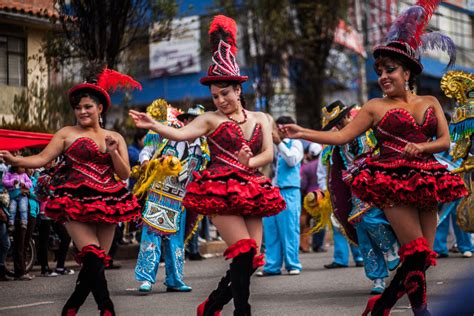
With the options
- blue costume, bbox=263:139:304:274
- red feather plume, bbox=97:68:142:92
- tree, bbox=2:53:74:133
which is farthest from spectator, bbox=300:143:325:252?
red feather plume, bbox=97:68:142:92

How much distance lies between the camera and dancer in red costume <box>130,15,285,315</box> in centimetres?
698

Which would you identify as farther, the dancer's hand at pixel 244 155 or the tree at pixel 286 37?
the tree at pixel 286 37

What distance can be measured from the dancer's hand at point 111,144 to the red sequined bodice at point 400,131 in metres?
1.97

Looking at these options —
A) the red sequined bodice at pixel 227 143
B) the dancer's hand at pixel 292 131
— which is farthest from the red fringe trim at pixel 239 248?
the dancer's hand at pixel 292 131

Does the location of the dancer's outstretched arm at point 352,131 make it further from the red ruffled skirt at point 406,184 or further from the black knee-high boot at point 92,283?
the black knee-high boot at point 92,283

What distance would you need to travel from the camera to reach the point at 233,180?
7043 mm

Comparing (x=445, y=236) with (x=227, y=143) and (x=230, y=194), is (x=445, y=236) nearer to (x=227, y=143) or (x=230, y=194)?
(x=227, y=143)

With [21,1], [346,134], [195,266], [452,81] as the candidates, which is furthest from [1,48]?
[346,134]

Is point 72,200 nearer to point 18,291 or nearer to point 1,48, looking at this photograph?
point 18,291

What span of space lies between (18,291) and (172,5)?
8.68m

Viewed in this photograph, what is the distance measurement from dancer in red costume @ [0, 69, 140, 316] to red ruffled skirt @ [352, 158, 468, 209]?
1.80m

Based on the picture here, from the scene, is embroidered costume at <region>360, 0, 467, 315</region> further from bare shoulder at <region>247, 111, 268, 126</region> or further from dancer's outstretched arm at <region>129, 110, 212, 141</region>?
dancer's outstretched arm at <region>129, 110, 212, 141</region>

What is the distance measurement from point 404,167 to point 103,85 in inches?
A: 104

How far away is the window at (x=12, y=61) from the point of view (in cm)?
2288
